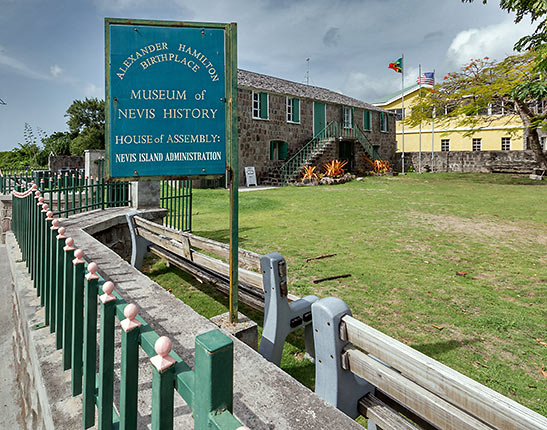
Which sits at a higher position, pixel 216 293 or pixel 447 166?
pixel 447 166

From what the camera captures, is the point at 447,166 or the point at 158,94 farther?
the point at 447,166

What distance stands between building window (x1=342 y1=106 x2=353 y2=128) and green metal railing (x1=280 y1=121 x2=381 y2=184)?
42 cm

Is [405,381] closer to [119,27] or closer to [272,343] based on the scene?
[272,343]

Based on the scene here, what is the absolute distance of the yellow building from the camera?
105 feet

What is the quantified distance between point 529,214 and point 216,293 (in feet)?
33.1

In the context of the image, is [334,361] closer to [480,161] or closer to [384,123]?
[480,161]

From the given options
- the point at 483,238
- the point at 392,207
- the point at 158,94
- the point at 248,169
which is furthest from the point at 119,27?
the point at 248,169

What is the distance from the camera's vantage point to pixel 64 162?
24.9 meters

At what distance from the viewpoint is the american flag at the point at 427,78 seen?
91.2 feet

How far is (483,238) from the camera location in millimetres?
7449

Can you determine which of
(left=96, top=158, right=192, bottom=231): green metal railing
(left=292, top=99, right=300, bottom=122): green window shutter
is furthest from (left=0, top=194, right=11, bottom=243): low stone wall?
(left=292, top=99, right=300, bottom=122): green window shutter

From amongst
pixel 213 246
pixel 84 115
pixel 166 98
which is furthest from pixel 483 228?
pixel 84 115

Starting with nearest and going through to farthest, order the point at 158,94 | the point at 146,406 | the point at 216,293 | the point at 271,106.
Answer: the point at 146,406, the point at 158,94, the point at 216,293, the point at 271,106

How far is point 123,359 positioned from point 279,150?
→ 75.4 ft
